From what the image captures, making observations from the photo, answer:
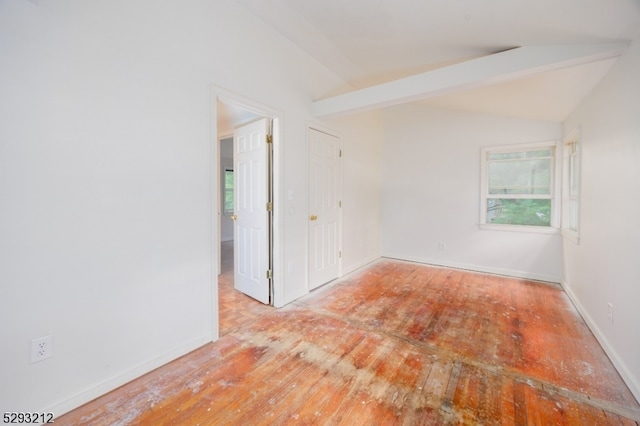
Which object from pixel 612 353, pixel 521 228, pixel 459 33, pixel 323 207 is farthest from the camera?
pixel 521 228

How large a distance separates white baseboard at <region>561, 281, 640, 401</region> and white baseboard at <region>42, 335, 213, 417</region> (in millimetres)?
2933

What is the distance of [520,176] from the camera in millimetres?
4105

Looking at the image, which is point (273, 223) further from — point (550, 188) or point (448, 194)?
point (550, 188)

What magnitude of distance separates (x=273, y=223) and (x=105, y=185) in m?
1.54

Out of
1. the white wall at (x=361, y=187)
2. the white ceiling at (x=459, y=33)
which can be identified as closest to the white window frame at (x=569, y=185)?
the white ceiling at (x=459, y=33)

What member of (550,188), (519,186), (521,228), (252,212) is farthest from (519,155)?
(252,212)

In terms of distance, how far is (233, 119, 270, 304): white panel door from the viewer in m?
2.96

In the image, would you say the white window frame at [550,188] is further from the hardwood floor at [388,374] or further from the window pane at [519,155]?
the hardwood floor at [388,374]

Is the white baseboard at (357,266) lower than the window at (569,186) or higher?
lower

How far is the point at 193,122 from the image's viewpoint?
6.88ft

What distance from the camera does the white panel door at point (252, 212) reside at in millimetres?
2963

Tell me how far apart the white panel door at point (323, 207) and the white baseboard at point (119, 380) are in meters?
1.61

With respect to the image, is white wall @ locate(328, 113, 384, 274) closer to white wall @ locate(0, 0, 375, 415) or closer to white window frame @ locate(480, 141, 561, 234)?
white window frame @ locate(480, 141, 561, 234)

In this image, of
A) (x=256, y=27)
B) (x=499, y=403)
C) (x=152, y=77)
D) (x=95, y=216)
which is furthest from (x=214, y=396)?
(x=256, y=27)
